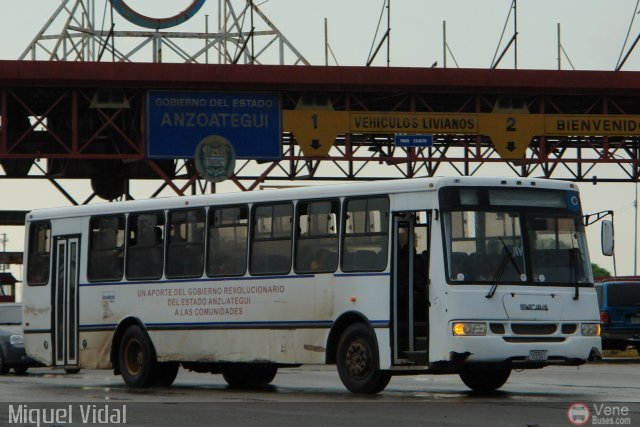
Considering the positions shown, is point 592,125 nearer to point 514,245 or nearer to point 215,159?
point 215,159

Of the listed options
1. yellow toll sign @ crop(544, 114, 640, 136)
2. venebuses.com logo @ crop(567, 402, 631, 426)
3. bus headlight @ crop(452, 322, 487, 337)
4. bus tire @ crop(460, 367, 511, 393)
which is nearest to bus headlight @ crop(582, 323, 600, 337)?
bus tire @ crop(460, 367, 511, 393)

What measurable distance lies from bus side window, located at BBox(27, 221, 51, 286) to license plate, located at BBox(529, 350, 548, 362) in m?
8.98

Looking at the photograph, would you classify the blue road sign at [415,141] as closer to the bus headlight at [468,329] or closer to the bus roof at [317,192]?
the bus roof at [317,192]

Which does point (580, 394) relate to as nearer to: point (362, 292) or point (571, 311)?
point (571, 311)

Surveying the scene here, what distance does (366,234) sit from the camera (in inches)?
739

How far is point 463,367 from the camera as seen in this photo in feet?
58.1

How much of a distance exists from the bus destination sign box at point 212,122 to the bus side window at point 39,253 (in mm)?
23278

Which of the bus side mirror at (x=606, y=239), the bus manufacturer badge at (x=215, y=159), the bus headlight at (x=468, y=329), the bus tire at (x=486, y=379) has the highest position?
the bus manufacturer badge at (x=215, y=159)

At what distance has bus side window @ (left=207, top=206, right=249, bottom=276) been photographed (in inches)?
810

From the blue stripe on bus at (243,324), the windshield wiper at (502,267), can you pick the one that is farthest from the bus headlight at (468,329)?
the blue stripe on bus at (243,324)

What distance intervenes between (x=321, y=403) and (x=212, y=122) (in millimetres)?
31692

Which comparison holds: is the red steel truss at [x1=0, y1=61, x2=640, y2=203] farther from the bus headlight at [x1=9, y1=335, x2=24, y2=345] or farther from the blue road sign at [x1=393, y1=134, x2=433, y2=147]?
the bus headlight at [x1=9, y1=335, x2=24, y2=345]

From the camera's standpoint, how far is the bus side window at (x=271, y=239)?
782 inches

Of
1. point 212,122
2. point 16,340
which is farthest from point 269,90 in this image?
point 16,340
